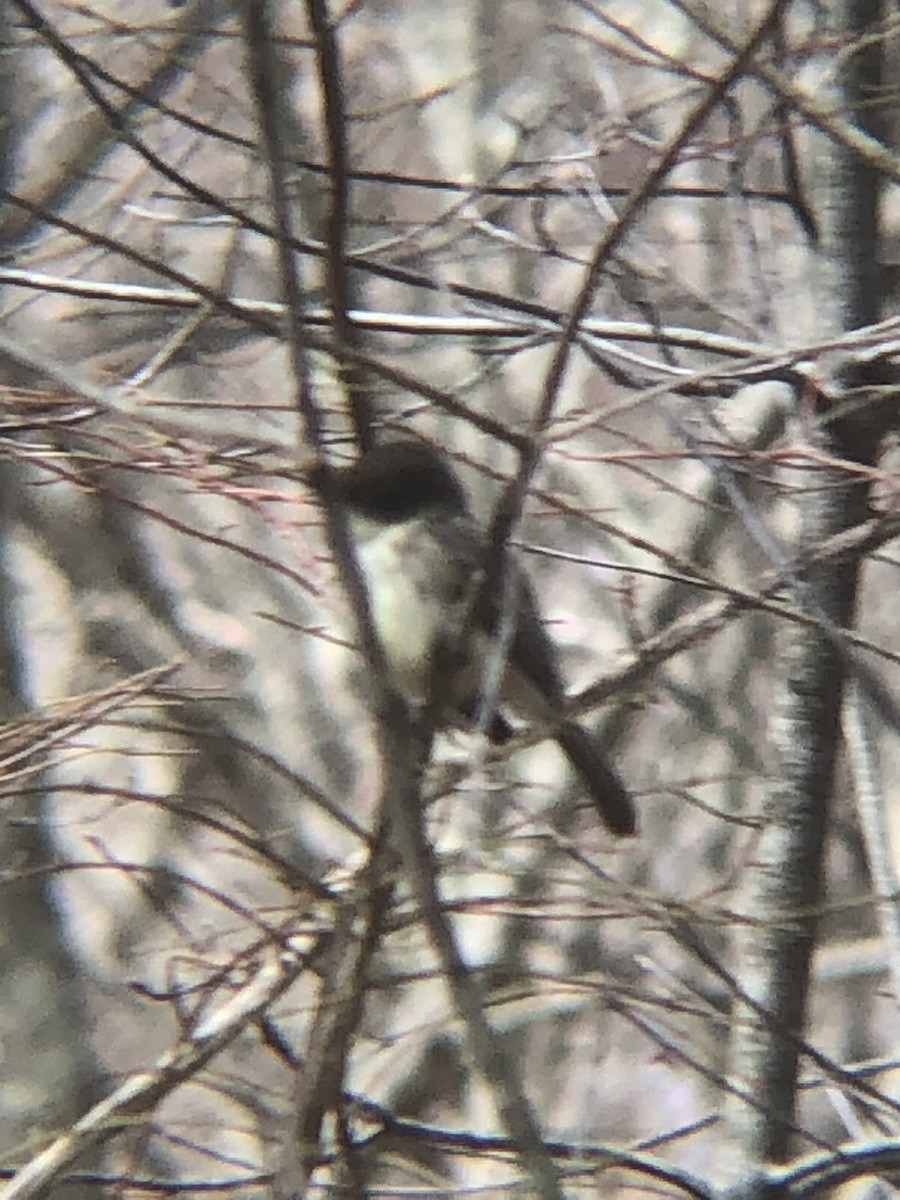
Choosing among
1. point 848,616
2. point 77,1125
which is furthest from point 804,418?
point 77,1125

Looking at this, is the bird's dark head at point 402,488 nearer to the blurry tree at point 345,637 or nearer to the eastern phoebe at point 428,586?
the eastern phoebe at point 428,586

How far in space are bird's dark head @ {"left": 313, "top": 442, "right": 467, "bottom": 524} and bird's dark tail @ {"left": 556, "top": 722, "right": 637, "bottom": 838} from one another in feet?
1.36

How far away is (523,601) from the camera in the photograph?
2.09 m

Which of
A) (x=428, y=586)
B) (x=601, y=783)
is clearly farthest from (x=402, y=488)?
(x=601, y=783)

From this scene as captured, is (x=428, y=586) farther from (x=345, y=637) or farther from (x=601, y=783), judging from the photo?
(x=601, y=783)

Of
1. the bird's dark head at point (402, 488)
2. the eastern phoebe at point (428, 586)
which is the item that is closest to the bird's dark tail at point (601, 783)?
the eastern phoebe at point (428, 586)

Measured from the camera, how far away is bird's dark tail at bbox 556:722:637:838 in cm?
219

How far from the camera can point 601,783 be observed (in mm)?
2232

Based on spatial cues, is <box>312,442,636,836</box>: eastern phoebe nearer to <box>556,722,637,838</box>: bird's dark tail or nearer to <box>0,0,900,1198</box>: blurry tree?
<box>556,722,637,838</box>: bird's dark tail

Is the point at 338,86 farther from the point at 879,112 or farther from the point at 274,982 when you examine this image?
the point at 879,112

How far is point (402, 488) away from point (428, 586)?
0.65 ft

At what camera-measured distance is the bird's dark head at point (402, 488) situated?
7.03ft

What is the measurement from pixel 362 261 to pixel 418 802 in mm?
880

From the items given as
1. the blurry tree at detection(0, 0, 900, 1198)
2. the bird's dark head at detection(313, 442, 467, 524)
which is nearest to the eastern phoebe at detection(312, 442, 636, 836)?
the bird's dark head at detection(313, 442, 467, 524)
